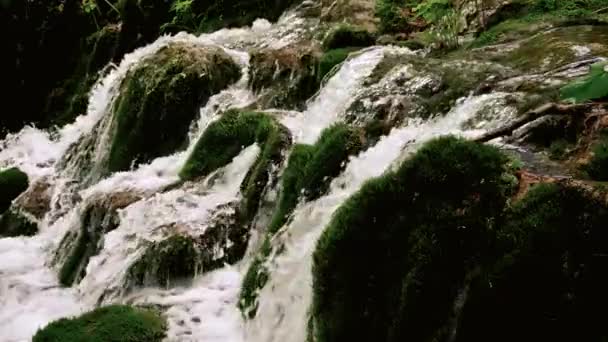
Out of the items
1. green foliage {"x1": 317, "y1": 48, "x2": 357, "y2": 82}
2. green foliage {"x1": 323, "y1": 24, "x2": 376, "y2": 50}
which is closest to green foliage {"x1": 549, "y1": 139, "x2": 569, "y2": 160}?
green foliage {"x1": 317, "y1": 48, "x2": 357, "y2": 82}

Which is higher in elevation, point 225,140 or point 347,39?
point 347,39

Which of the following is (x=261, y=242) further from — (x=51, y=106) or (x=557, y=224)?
(x=51, y=106)

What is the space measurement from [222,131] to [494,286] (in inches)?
227

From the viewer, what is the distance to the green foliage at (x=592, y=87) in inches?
140

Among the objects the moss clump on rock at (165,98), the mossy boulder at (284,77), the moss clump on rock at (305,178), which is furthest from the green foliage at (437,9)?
the moss clump on rock at (165,98)

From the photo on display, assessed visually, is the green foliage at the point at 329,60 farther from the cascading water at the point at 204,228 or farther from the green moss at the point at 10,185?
the green moss at the point at 10,185

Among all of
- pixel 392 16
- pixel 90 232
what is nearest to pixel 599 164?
pixel 90 232

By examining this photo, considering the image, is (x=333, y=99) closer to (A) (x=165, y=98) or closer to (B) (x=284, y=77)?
(B) (x=284, y=77)

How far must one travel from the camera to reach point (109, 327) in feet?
19.2

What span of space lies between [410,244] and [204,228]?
355cm

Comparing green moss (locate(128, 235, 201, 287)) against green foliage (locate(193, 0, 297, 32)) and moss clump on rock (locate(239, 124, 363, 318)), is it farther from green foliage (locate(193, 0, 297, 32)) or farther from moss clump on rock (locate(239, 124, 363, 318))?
green foliage (locate(193, 0, 297, 32))

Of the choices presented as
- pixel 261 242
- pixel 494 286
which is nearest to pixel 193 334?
pixel 261 242

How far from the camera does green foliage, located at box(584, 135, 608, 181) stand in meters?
4.12

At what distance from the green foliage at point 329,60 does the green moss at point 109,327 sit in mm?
4178
